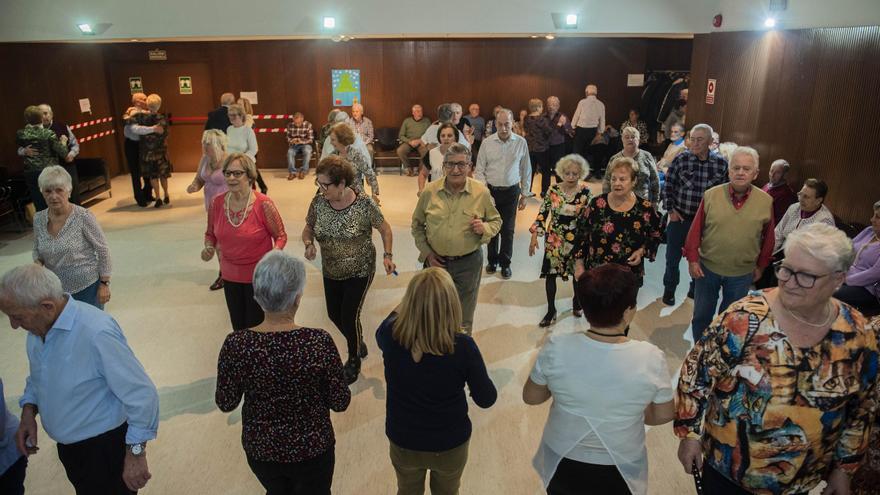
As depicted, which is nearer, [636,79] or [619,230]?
[619,230]

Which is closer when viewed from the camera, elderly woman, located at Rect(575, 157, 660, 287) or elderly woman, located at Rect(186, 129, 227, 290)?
elderly woman, located at Rect(575, 157, 660, 287)

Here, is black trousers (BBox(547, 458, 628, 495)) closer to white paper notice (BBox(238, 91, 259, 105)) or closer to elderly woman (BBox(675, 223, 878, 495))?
elderly woman (BBox(675, 223, 878, 495))

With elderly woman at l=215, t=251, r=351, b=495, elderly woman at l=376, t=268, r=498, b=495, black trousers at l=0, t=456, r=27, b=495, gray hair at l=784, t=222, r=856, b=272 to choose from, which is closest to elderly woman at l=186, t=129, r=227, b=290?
black trousers at l=0, t=456, r=27, b=495

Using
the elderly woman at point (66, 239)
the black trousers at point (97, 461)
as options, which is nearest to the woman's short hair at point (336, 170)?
the elderly woman at point (66, 239)

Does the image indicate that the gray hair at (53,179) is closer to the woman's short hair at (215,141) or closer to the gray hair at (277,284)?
the woman's short hair at (215,141)

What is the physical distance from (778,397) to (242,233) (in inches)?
119

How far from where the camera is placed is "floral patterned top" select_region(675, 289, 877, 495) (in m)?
2.12

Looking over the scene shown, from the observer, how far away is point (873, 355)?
2154 millimetres

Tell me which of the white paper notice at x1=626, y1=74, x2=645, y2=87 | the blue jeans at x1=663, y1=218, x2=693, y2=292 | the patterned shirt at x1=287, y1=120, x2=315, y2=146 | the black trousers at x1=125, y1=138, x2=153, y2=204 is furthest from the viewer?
the white paper notice at x1=626, y1=74, x2=645, y2=87

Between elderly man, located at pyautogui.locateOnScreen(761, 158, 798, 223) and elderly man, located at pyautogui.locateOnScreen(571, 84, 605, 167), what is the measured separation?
17.8 feet

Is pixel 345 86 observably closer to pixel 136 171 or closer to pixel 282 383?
pixel 136 171

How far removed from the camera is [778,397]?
2.12m

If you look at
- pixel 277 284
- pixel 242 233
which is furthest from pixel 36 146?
pixel 277 284

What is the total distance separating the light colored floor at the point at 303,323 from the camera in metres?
3.49
